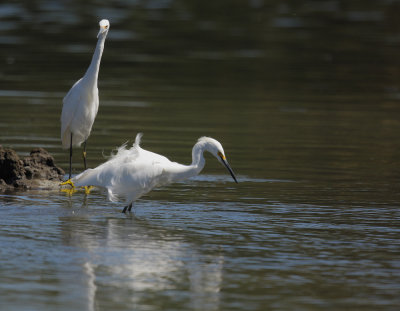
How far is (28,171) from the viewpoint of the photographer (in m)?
13.0

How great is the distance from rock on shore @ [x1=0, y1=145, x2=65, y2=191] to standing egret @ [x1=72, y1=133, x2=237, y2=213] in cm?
174

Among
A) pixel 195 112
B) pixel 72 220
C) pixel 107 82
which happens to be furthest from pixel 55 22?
pixel 72 220

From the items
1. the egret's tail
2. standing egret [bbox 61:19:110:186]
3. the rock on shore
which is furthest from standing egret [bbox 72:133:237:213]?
standing egret [bbox 61:19:110:186]

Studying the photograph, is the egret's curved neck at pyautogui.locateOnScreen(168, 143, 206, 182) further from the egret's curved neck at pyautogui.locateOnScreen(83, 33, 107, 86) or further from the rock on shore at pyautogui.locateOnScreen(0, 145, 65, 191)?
the egret's curved neck at pyautogui.locateOnScreen(83, 33, 107, 86)

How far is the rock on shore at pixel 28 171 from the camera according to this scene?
12625 mm

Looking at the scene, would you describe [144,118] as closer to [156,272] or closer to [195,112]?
[195,112]

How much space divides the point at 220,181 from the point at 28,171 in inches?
107

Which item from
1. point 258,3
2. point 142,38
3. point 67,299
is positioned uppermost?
point 258,3

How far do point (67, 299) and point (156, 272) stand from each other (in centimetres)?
112

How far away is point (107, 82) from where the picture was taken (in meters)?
24.5

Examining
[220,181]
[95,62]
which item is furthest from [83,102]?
[220,181]

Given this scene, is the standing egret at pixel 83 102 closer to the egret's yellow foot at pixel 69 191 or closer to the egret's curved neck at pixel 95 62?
the egret's curved neck at pixel 95 62

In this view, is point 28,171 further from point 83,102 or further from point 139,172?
point 139,172

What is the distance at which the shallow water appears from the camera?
8125 mm
